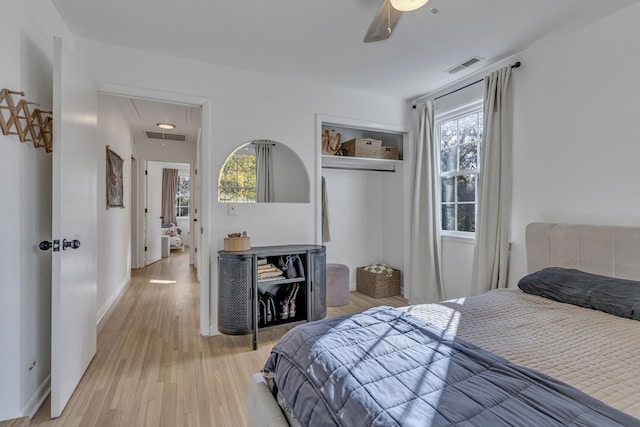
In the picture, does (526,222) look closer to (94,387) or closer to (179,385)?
(179,385)

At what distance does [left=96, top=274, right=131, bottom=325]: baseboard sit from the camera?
3297mm

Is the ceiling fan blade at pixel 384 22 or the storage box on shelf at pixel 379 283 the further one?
the storage box on shelf at pixel 379 283

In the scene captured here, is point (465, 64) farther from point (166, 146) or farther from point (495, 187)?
point (166, 146)

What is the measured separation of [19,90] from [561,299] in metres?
3.39

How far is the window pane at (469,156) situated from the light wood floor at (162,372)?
5.93 ft

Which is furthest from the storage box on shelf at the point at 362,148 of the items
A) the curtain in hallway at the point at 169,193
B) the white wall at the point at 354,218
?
the curtain in hallway at the point at 169,193

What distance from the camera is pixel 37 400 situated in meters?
1.84

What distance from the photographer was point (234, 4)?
2.09m

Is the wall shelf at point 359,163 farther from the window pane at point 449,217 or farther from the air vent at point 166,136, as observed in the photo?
the air vent at point 166,136

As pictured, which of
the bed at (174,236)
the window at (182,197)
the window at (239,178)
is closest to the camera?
the window at (239,178)

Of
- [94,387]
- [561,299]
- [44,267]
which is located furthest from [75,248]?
[561,299]

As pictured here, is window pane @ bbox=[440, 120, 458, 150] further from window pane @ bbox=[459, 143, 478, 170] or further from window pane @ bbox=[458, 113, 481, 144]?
window pane @ bbox=[459, 143, 478, 170]

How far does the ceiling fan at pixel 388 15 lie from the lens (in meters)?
1.54

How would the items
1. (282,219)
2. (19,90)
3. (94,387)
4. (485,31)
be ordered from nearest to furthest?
(19,90) < (94,387) < (485,31) < (282,219)
